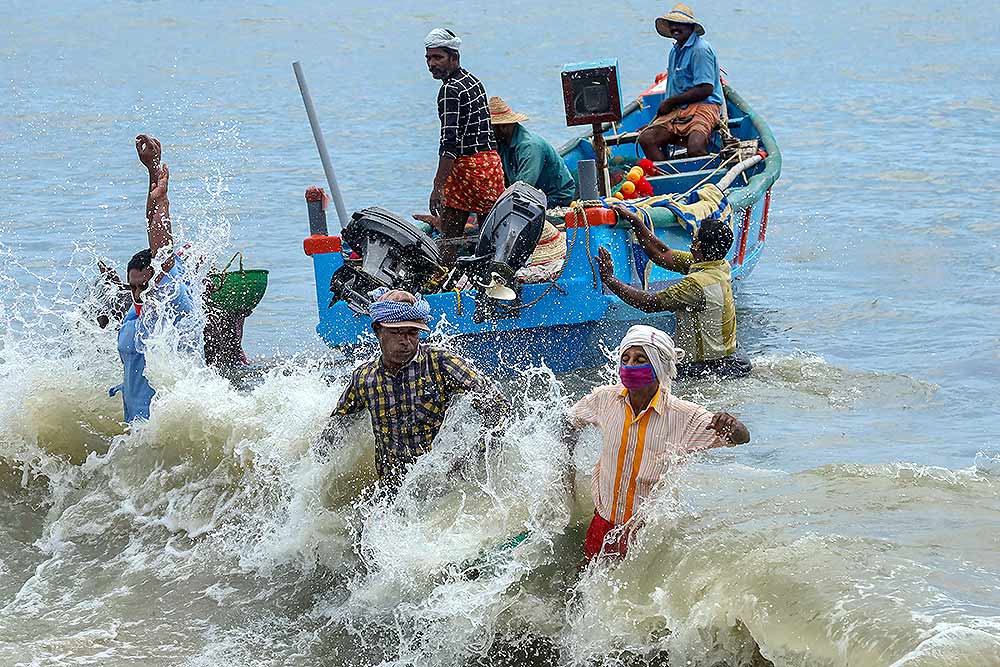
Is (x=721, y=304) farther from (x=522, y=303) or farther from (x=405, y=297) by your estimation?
(x=405, y=297)

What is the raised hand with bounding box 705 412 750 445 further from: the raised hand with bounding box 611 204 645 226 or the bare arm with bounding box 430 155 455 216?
the bare arm with bounding box 430 155 455 216

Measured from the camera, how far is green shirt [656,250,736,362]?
8172 millimetres

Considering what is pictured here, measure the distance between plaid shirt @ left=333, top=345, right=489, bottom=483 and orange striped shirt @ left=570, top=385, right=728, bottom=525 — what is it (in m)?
0.67

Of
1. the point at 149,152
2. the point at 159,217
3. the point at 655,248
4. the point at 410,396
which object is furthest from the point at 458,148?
the point at 410,396

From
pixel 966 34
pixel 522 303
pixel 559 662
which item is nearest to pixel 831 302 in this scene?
pixel 522 303

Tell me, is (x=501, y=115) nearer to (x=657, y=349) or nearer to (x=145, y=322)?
(x=145, y=322)

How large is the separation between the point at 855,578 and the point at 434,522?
2.05 meters

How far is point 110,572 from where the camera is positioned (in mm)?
7004

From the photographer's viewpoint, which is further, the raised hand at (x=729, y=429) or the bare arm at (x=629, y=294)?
the bare arm at (x=629, y=294)

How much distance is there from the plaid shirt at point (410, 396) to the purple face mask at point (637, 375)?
2.84ft

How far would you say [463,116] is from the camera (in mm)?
9391

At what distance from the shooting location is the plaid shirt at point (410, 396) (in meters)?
5.93

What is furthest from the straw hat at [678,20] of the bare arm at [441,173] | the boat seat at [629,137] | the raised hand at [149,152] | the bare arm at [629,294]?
the raised hand at [149,152]

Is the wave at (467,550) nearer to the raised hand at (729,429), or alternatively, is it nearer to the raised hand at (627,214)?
the raised hand at (729,429)
